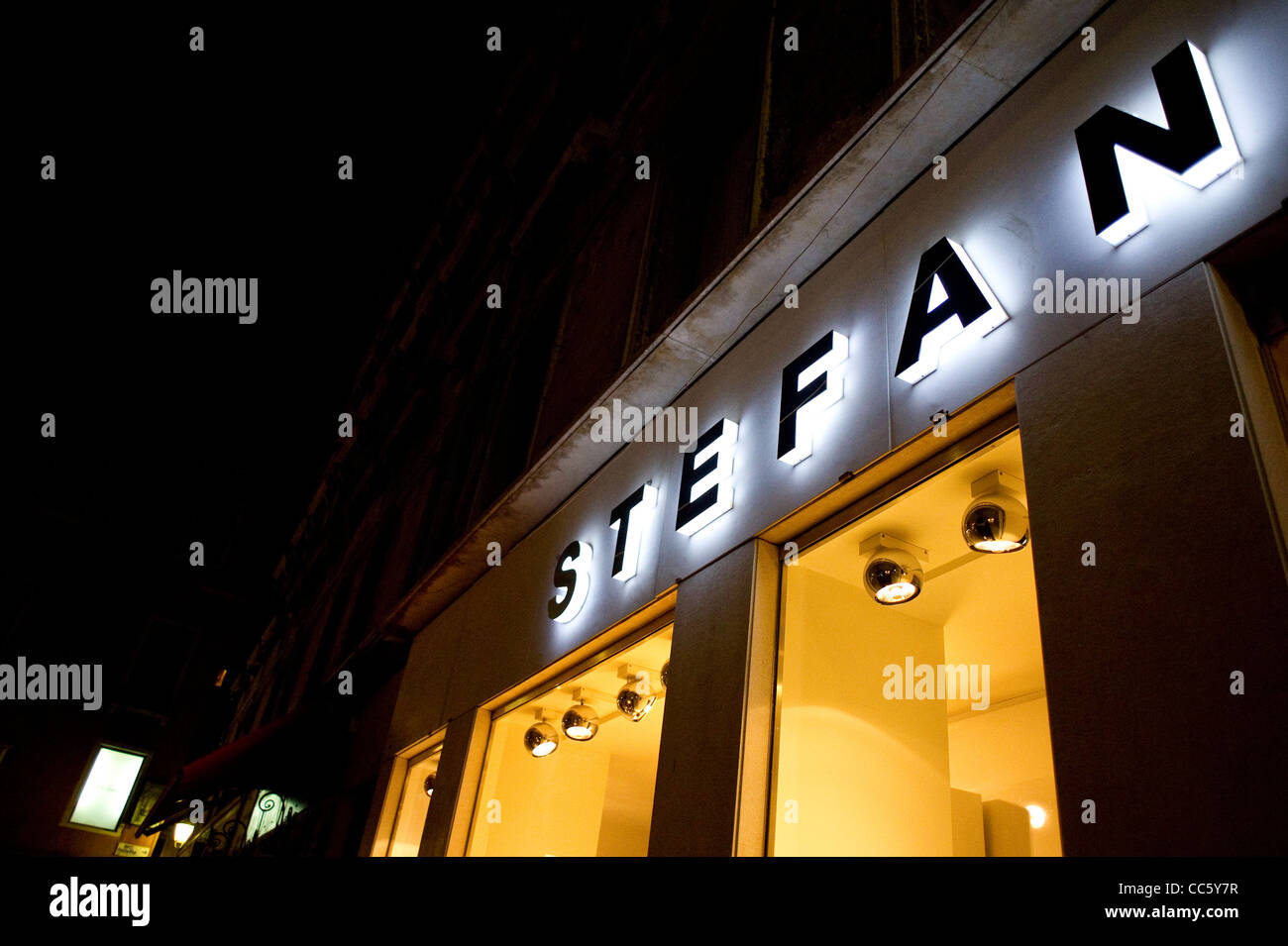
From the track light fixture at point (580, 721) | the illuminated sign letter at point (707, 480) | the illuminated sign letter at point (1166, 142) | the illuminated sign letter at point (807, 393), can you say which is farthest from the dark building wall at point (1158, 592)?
the track light fixture at point (580, 721)

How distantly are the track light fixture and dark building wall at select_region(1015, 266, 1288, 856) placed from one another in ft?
13.4

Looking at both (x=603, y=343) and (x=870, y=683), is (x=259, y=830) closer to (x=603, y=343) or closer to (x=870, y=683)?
(x=603, y=343)

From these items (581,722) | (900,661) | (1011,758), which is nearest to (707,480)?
(900,661)

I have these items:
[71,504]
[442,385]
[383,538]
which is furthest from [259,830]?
[71,504]

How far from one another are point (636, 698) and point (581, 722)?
0.64 meters

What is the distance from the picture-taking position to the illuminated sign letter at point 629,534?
530 centimetres

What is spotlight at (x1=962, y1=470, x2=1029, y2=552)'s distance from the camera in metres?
3.38

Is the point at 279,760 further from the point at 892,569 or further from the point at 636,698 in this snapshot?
the point at 892,569

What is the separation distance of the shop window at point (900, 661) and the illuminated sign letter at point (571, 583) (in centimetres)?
204

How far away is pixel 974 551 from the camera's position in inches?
158

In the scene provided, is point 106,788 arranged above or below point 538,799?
above

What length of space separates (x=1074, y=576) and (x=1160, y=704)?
0.47 metres

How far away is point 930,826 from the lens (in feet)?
13.9

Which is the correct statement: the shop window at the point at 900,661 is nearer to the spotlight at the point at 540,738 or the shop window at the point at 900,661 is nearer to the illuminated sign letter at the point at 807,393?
the illuminated sign letter at the point at 807,393
